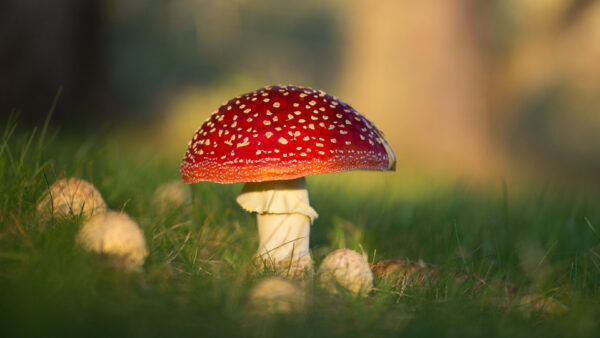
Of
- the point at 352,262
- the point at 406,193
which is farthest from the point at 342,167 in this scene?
the point at 406,193

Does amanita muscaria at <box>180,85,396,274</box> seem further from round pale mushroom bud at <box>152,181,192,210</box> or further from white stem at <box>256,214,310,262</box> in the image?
round pale mushroom bud at <box>152,181,192,210</box>

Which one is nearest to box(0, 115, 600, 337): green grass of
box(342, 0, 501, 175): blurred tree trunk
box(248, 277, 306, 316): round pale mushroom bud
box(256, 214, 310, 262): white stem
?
box(248, 277, 306, 316): round pale mushroom bud

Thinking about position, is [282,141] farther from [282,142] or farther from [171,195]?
[171,195]

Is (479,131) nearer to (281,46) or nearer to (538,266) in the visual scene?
(538,266)

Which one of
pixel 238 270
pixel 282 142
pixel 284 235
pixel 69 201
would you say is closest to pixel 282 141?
pixel 282 142

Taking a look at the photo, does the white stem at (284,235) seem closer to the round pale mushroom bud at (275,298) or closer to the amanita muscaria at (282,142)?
the amanita muscaria at (282,142)

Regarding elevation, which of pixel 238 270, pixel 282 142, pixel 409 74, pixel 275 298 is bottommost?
pixel 238 270
